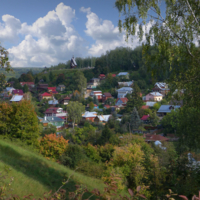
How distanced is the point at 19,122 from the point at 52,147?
10.4 feet

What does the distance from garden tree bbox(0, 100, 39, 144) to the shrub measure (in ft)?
4.32

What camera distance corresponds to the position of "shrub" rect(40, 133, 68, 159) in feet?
46.6

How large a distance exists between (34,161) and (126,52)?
243 feet

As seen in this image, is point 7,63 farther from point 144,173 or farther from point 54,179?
point 144,173

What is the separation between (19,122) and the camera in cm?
1259

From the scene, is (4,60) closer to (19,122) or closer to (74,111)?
(19,122)

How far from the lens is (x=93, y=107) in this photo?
45500mm

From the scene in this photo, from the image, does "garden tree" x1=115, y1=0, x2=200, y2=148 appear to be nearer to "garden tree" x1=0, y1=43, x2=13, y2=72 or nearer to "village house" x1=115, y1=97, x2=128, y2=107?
"garden tree" x1=0, y1=43, x2=13, y2=72

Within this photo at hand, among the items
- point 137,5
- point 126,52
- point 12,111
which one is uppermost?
point 126,52

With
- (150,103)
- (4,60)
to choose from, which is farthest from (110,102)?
(4,60)

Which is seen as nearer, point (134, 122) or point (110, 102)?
point (134, 122)

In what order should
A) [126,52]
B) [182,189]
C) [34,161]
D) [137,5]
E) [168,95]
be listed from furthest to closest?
1. [126,52]
2. [34,161]
3. [182,189]
4. [168,95]
5. [137,5]

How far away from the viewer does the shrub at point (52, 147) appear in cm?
1420

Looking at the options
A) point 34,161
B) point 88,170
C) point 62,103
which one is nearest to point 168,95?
point 34,161
